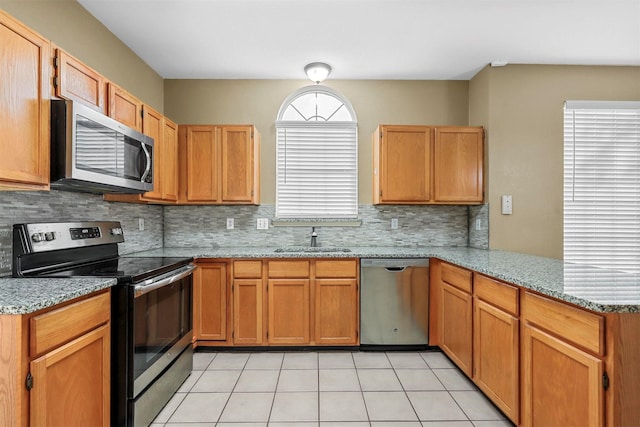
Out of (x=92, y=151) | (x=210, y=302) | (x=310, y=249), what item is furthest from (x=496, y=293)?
(x=92, y=151)

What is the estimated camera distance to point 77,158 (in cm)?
172

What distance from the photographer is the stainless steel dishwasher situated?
3006 millimetres

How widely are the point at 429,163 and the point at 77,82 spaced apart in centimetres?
277

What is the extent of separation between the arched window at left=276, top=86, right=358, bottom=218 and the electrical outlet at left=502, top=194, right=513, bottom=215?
1.39 metres

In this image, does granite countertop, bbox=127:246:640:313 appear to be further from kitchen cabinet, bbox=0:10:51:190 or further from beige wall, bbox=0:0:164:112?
beige wall, bbox=0:0:164:112

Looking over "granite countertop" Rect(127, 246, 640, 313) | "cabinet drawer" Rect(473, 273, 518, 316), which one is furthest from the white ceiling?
"cabinet drawer" Rect(473, 273, 518, 316)

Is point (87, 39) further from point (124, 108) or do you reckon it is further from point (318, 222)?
point (318, 222)

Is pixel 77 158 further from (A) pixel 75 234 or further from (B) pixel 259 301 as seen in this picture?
(B) pixel 259 301

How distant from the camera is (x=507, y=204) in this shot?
3.20 m

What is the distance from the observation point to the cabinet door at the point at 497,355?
1.85 meters

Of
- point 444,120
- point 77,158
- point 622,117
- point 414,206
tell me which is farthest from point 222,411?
point 622,117

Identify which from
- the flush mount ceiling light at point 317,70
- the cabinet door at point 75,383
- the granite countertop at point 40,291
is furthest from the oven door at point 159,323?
the flush mount ceiling light at point 317,70

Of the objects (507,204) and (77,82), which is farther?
(507,204)

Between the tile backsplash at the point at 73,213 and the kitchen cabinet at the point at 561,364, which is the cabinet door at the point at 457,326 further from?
the tile backsplash at the point at 73,213
